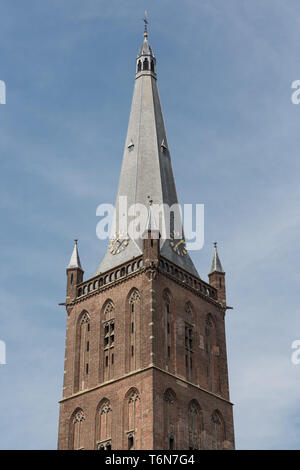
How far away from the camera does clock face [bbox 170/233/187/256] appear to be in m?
73.9

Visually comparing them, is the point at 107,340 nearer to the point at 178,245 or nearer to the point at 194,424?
the point at 194,424

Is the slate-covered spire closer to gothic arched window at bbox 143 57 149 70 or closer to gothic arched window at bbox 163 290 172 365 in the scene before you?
gothic arched window at bbox 143 57 149 70

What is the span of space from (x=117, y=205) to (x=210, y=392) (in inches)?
762

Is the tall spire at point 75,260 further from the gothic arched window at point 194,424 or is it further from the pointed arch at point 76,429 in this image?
the gothic arched window at point 194,424

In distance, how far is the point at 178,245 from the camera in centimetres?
7462

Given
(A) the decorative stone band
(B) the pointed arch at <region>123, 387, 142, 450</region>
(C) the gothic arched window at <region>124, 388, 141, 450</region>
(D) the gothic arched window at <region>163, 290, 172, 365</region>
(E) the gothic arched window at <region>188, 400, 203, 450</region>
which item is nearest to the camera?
(B) the pointed arch at <region>123, 387, 142, 450</region>

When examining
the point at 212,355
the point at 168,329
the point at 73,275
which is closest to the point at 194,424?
the point at 212,355

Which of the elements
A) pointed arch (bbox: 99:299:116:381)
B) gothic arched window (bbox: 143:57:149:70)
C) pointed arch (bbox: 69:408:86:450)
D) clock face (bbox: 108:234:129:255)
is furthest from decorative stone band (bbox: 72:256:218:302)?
gothic arched window (bbox: 143:57:149:70)

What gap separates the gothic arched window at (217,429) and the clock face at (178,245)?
14405mm

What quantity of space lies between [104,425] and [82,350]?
24.4ft

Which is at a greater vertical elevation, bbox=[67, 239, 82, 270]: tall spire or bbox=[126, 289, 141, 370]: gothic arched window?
bbox=[67, 239, 82, 270]: tall spire

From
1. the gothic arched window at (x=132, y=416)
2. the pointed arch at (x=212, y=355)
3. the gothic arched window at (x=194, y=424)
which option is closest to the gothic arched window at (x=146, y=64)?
the pointed arch at (x=212, y=355)

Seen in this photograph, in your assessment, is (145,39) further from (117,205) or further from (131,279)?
(131,279)

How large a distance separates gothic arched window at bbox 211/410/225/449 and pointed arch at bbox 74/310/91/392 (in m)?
10.5
